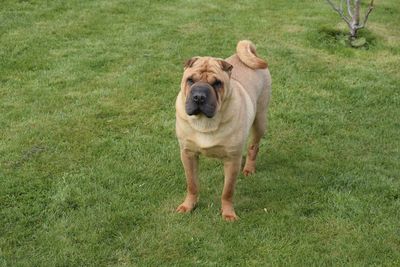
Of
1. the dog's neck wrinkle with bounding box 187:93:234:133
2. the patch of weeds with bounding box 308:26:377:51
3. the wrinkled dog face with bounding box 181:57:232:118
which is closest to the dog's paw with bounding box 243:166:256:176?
the dog's neck wrinkle with bounding box 187:93:234:133

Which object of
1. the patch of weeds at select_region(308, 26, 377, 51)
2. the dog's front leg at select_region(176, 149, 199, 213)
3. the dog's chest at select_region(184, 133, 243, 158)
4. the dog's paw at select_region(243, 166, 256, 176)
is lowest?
the patch of weeds at select_region(308, 26, 377, 51)

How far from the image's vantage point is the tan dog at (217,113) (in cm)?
372

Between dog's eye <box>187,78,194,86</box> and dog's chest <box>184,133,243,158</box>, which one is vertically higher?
dog's eye <box>187,78,194,86</box>

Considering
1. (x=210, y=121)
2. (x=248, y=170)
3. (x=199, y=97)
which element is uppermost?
(x=199, y=97)

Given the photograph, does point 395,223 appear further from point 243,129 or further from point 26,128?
point 26,128

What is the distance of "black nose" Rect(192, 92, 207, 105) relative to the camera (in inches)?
142

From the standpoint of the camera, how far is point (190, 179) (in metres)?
4.32

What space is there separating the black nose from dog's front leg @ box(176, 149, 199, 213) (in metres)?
0.67

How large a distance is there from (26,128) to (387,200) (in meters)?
3.96

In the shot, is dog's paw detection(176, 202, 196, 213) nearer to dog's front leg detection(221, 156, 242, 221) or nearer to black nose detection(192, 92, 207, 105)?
dog's front leg detection(221, 156, 242, 221)

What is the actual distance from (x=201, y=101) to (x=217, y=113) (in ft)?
0.99

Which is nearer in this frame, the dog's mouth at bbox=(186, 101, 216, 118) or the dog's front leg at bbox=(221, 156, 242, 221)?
the dog's mouth at bbox=(186, 101, 216, 118)

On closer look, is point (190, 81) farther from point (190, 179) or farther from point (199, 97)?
point (190, 179)

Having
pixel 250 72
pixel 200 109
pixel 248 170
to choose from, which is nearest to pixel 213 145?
pixel 200 109
